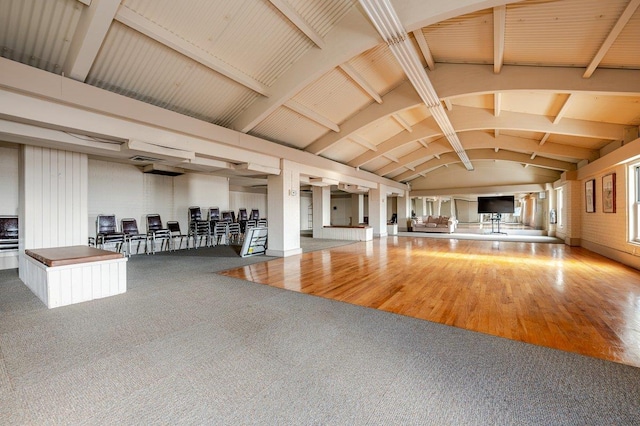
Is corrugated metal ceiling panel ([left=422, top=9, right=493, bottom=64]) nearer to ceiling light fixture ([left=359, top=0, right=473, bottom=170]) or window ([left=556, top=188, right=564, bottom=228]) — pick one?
ceiling light fixture ([left=359, top=0, right=473, bottom=170])

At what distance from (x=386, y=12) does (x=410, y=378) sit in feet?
12.4

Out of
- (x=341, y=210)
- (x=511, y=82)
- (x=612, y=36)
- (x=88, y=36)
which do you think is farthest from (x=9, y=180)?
(x=341, y=210)

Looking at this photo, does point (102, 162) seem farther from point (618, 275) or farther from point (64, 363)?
point (618, 275)

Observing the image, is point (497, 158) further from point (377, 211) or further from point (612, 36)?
point (612, 36)

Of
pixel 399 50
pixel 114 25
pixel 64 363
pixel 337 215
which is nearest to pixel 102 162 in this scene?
pixel 114 25

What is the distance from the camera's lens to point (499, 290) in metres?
3.96

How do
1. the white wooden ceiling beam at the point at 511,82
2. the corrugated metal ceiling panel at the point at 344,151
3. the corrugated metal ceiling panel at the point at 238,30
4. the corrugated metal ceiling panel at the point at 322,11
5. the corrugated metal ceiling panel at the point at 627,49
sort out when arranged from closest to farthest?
the corrugated metal ceiling panel at the point at 238,30, the corrugated metal ceiling panel at the point at 627,49, the corrugated metal ceiling panel at the point at 322,11, the white wooden ceiling beam at the point at 511,82, the corrugated metal ceiling panel at the point at 344,151

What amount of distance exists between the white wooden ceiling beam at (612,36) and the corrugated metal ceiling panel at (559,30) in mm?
65

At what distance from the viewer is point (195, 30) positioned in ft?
12.4

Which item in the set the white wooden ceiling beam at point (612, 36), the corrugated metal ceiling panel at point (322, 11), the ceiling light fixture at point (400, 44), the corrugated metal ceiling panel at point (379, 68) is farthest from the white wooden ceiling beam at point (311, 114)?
the white wooden ceiling beam at point (612, 36)

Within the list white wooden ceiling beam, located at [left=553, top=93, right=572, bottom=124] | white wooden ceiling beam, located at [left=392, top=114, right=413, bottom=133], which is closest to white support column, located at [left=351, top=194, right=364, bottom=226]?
white wooden ceiling beam, located at [left=392, top=114, right=413, bottom=133]

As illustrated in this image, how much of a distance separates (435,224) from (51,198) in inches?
595

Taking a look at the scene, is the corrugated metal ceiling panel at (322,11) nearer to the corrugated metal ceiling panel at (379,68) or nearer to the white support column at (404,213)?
the corrugated metal ceiling panel at (379,68)

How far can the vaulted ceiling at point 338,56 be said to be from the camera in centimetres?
336
